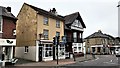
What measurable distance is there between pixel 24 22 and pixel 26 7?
2585 mm

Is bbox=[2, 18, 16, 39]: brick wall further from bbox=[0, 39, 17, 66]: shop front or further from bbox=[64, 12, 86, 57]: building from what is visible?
bbox=[64, 12, 86, 57]: building

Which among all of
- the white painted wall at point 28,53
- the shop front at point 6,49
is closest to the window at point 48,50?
the white painted wall at point 28,53

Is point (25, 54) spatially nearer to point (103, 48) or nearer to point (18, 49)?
point (18, 49)

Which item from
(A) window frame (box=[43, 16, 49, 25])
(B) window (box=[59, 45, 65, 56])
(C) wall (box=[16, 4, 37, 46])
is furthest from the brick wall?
(B) window (box=[59, 45, 65, 56])

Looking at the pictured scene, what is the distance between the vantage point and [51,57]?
100 ft

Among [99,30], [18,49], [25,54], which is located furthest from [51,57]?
[99,30]

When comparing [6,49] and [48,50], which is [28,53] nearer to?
[48,50]

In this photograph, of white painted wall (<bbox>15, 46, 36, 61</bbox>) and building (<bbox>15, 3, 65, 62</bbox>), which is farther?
building (<bbox>15, 3, 65, 62</bbox>)

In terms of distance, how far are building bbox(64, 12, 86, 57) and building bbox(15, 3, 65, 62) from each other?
3.32 m

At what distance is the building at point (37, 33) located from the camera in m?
29.2

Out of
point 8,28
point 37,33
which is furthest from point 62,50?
point 8,28

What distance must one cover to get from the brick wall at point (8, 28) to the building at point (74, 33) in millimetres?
13535

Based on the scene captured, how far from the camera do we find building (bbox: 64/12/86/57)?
3766 centimetres

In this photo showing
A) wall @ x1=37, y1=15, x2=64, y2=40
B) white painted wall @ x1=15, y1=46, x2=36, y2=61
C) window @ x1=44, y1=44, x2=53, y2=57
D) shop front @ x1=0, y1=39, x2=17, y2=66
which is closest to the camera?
shop front @ x1=0, y1=39, x2=17, y2=66
